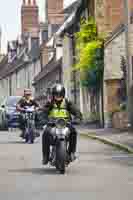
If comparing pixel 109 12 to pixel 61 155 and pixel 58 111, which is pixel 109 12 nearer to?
pixel 58 111

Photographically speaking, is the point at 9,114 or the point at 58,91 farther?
the point at 9,114

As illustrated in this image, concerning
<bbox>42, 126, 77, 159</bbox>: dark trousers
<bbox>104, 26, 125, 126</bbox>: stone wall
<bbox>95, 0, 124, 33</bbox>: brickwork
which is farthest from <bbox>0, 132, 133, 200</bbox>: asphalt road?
<bbox>95, 0, 124, 33</bbox>: brickwork

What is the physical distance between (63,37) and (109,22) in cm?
1776

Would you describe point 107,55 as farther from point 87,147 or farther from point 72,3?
point 72,3

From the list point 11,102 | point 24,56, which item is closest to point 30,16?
point 24,56

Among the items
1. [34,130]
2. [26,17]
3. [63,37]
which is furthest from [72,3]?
[34,130]

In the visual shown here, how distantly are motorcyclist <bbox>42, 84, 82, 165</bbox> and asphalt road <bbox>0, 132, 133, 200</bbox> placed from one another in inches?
17.2

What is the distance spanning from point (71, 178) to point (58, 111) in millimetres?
Answer: 1574

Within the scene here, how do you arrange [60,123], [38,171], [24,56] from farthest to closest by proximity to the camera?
[24,56], [38,171], [60,123]

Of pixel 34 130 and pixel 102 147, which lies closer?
pixel 102 147

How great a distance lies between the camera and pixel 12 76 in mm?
100125

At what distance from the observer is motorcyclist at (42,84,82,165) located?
15.1 m

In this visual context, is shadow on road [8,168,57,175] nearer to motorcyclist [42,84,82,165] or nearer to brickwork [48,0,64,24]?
motorcyclist [42,84,82,165]

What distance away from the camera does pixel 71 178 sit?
14078 millimetres
